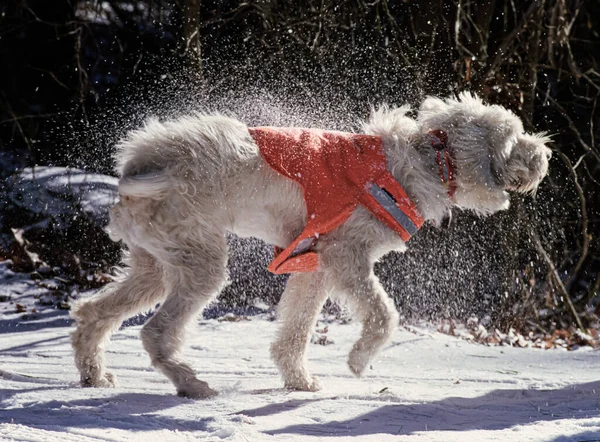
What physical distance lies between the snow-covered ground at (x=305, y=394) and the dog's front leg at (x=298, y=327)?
143 mm

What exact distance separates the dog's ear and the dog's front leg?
4.57 ft

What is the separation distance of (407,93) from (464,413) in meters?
4.67

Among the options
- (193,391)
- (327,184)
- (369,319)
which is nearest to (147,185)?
(327,184)

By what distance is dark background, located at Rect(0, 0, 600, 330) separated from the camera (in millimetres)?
8453

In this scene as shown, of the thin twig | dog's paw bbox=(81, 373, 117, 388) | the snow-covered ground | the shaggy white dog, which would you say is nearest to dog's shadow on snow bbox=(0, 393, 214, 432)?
the snow-covered ground

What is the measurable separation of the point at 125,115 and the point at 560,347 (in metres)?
6.02

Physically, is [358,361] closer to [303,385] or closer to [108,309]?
[303,385]

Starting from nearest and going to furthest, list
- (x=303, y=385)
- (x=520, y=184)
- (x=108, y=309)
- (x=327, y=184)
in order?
(x=327, y=184), (x=108, y=309), (x=303, y=385), (x=520, y=184)

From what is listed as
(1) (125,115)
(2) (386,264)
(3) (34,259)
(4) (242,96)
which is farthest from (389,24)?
(3) (34,259)

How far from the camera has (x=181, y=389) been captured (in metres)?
4.36

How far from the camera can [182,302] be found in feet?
14.4

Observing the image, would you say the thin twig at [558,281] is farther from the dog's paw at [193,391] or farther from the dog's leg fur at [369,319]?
the dog's paw at [193,391]

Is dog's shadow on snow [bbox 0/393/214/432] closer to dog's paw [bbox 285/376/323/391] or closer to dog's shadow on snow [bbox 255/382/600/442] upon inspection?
dog's shadow on snow [bbox 255/382/600/442]

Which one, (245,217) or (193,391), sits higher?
(245,217)
